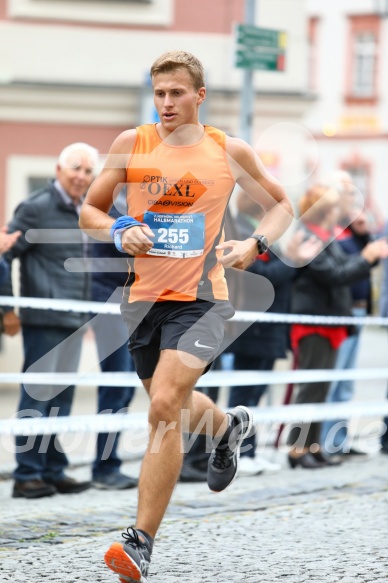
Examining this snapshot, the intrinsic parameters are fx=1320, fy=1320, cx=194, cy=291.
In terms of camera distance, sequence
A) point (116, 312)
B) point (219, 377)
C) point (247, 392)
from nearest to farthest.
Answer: point (116, 312) → point (219, 377) → point (247, 392)

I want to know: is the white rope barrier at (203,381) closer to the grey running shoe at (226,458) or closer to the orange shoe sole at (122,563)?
the grey running shoe at (226,458)

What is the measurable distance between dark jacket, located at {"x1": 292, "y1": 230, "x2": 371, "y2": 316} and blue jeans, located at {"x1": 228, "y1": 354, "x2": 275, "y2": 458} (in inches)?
19.1

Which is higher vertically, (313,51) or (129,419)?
(313,51)

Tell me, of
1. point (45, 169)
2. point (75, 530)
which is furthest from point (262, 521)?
point (45, 169)

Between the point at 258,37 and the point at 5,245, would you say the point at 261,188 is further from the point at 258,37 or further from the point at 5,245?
the point at 258,37

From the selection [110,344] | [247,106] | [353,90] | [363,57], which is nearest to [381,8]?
[363,57]

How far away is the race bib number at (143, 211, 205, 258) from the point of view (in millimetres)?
5582

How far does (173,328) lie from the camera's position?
552cm

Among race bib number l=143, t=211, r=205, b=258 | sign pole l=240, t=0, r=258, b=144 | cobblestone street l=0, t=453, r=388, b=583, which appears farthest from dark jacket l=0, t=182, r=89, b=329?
sign pole l=240, t=0, r=258, b=144

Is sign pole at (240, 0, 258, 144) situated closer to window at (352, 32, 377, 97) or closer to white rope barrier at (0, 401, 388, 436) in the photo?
white rope barrier at (0, 401, 388, 436)

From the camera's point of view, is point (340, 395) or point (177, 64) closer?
point (177, 64)

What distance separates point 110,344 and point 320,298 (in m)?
1.75

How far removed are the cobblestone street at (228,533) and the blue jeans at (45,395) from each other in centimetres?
25

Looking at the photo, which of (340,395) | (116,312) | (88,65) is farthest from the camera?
(88,65)
